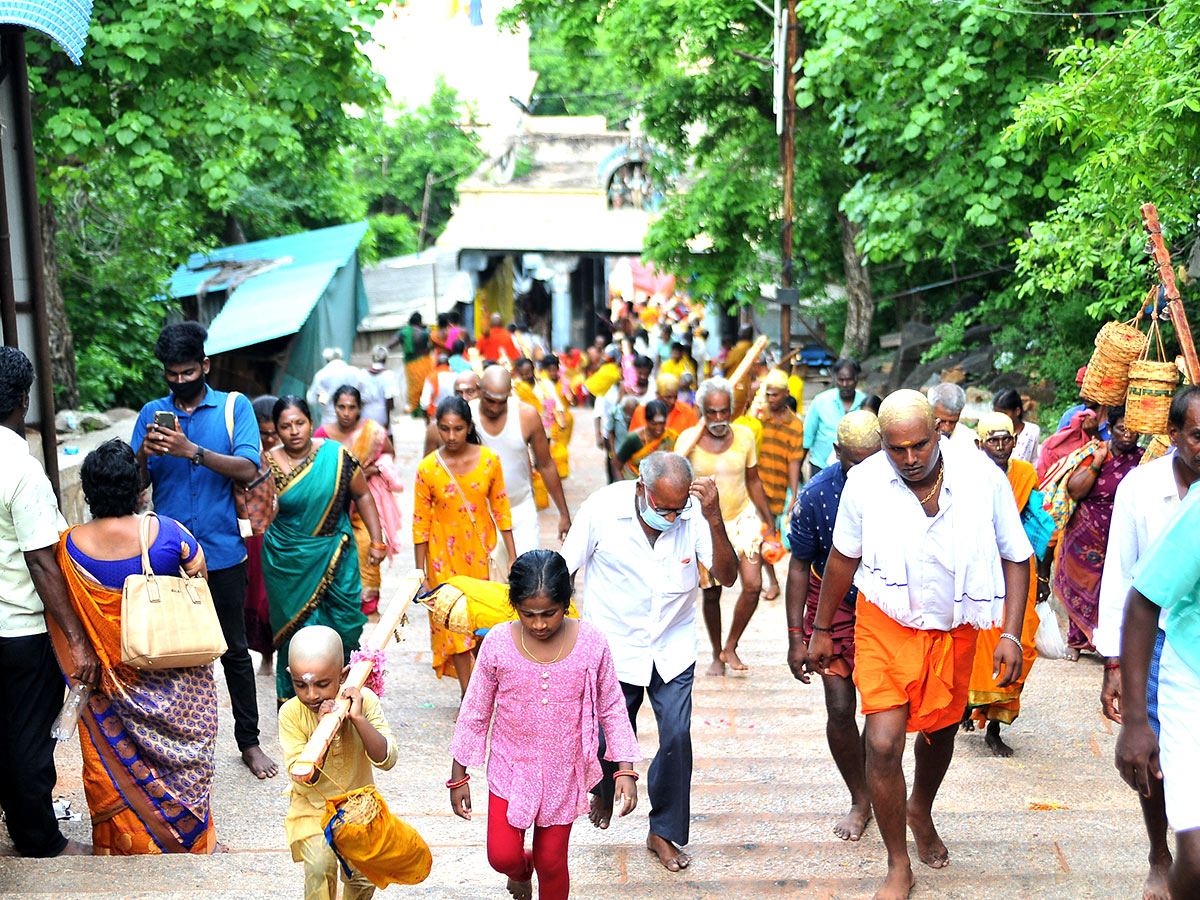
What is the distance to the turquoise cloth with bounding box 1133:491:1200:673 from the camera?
11.2 feet

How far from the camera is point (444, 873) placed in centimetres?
485

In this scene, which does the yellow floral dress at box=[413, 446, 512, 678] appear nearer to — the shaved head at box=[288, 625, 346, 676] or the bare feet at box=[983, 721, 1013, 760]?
the bare feet at box=[983, 721, 1013, 760]

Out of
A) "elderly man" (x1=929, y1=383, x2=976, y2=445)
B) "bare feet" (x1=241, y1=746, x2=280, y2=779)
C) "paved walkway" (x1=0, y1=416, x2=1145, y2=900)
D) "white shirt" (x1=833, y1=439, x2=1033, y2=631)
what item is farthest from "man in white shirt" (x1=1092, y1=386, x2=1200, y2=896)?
"bare feet" (x1=241, y1=746, x2=280, y2=779)

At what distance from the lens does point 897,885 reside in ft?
14.4

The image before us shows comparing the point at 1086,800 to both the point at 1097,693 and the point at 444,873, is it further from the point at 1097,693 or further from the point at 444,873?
the point at 444,873

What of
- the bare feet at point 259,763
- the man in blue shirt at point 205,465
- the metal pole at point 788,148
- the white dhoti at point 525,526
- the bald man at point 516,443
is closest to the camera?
the man in blue shirt at point 205,465

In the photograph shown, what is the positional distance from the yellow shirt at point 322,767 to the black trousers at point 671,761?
40.6 inches

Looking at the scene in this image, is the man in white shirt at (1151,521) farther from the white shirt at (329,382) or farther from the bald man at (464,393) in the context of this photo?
the white shirt at (329,382)

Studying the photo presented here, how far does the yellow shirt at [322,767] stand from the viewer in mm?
4074

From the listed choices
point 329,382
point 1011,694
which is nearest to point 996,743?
point 1011,694

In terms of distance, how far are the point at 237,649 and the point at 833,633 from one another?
2.77 metres

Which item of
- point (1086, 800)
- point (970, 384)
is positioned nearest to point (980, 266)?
point (970, 384)

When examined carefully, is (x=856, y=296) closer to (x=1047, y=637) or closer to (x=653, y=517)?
(x=1047, y=637)

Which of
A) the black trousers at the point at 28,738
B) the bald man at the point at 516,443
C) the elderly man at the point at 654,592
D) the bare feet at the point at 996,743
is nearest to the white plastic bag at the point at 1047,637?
the bare feet at the point at 996,743
